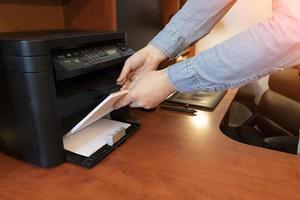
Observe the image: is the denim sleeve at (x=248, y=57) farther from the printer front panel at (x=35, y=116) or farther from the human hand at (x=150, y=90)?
the printer front panel at (x=35, y=116)

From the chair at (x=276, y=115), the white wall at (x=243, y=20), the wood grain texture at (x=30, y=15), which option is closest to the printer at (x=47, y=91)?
the wood grain texture at (x=30, y=15)

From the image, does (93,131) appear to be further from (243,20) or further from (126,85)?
(243,20)

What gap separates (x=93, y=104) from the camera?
70 centimetres

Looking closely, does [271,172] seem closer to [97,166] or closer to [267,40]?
[267,40]

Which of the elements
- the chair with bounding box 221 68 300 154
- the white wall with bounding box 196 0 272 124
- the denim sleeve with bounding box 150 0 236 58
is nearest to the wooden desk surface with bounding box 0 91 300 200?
the denim sleeve with bounding box 150 0 236 58

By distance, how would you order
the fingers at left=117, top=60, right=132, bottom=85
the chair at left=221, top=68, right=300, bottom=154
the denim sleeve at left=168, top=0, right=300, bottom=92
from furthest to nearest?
the chair at left=221, top=68, right=300, bottom=154, the fingers at left=117, top=60, right=132, bottom=85, the denim sleeve at left=168, top=0, right=300, bottom=92

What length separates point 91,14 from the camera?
959 mm

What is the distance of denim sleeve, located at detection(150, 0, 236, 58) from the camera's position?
792 millimetres

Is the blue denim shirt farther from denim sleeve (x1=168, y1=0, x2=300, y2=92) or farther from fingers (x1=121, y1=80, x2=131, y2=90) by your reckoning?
fingers (x1=121, y1=80, x2=131, y2=90)

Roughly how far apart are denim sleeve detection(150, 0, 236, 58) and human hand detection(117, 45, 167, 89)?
0.07 ft

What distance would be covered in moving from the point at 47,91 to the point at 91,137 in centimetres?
22

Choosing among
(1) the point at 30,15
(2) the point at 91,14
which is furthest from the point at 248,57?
(1) the point at 30,15

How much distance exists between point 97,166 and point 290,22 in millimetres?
517

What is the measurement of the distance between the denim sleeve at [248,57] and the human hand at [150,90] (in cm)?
2
